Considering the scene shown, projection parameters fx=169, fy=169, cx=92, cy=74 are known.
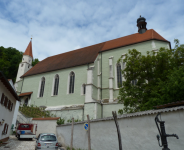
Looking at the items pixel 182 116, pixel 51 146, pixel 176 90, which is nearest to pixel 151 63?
pixel 176 90

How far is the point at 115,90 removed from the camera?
20.3 metres

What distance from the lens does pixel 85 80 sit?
22.2 m

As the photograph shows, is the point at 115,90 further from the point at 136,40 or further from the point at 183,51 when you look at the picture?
the point at 183,51

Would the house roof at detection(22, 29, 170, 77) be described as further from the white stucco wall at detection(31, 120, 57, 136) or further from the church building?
the white stucco wall at detection(31, 120, 57, 136)

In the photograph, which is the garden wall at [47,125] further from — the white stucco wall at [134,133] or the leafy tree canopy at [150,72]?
the leafy tree canopy at [150,72]

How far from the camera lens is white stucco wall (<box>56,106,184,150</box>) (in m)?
5.36

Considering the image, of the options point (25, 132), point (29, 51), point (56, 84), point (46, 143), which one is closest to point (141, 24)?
point (56, 84)

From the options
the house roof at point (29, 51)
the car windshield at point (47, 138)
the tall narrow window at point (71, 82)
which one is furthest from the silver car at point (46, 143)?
the house roof at point (29, 51)

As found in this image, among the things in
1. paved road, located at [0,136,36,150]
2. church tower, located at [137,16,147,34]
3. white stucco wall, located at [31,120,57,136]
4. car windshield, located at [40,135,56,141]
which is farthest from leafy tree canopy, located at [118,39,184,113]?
church tower, located at [137,16,147,34]

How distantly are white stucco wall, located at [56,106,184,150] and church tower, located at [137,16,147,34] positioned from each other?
751 inches

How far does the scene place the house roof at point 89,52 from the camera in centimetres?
2205

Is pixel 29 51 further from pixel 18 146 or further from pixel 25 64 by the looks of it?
pixel 18 146

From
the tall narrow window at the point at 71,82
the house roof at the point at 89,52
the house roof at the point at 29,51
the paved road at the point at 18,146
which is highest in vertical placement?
the house roof at the point at 29,51

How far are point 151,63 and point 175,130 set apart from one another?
6740mm
